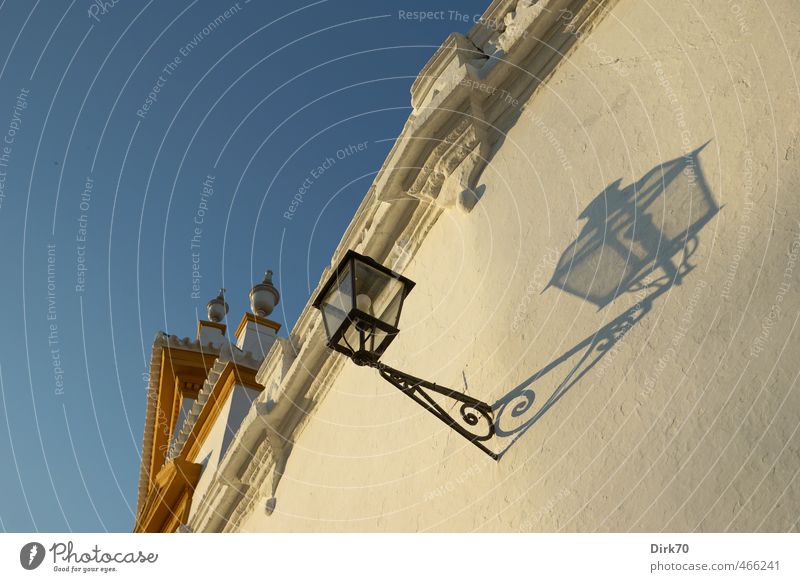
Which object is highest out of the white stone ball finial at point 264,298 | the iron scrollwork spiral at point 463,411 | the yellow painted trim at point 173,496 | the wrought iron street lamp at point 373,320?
the white stone ball finial at point 264,298

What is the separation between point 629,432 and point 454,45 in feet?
11.4

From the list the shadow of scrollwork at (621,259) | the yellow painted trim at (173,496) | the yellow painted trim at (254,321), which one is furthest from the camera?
the yellow painted trim at (254,321)

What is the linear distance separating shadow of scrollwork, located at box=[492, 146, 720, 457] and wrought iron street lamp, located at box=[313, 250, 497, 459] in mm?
142

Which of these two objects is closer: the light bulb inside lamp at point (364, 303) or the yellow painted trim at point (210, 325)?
the light bulb inside lamp at point (364, 303)

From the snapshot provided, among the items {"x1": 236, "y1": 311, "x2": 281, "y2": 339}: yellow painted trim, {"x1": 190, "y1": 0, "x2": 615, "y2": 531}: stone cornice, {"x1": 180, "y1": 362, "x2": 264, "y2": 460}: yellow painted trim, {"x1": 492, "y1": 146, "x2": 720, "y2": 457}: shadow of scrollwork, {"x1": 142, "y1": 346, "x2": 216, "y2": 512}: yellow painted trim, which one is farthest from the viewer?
{"x1": 142, "y1": 346, "x2": 216, "y2": 512}: yellow painted trim

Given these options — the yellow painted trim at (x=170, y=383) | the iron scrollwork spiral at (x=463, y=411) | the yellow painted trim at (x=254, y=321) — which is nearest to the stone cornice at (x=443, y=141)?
the iron scrollwork spiral at (x=463, y=411)

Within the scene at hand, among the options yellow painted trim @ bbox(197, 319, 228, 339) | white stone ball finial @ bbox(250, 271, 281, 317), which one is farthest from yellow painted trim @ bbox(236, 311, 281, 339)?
yellow painted trim @ bbox(197, 319, 228, 339)

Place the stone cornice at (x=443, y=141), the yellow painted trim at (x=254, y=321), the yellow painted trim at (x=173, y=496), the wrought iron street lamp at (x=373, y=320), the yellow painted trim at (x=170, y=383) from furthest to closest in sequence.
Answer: the yellow painted trim at (x=170, y=383) → the yellow painted trim at (x=254, y=321) → the yellow painted trim at (x=173, y=496) → the stone cornice at (x=443, y=141) → the wrought iron street lamp at (x=373, y=320)

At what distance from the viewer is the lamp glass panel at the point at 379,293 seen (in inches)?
215

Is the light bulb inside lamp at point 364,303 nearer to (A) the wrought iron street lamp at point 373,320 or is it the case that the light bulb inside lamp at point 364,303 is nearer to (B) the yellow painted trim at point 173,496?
(A) the wrought iron street lamp at point 373,320

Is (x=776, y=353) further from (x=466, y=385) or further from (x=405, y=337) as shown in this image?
(x=405, y=337)

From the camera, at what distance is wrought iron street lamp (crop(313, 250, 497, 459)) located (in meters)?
5.38

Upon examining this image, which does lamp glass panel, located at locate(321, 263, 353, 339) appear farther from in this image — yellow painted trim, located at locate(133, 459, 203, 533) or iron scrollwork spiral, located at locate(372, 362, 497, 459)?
yellow painted trim, located at locate(133, 459, 203, 533)

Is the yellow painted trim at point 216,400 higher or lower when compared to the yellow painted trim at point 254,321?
lower
